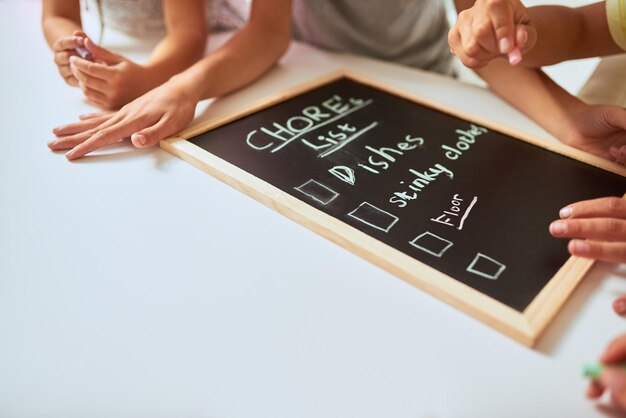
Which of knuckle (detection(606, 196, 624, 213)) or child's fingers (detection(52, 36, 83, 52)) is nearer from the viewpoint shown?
knuckle (detection(606, 196, 624, 213))

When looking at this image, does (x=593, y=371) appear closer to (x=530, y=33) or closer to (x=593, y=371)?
(x=593, y=371)

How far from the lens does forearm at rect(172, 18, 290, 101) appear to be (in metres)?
0.75

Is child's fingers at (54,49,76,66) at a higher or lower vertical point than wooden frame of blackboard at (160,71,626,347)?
lower

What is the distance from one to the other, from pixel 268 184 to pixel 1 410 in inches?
13.1

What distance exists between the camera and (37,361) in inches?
15.7

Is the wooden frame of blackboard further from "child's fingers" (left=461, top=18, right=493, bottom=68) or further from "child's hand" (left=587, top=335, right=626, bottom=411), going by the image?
"child's fingers" (left=461, top=18, right=493, bottom=68)

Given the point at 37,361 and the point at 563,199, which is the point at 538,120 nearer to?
the point at 563,199

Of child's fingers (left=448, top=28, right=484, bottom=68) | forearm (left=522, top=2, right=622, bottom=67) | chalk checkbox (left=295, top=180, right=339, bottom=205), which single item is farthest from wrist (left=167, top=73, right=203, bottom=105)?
forearm (left=522, top=2, right=622, bottom=67)

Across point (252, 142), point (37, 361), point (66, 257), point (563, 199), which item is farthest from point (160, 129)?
point (563, 199)

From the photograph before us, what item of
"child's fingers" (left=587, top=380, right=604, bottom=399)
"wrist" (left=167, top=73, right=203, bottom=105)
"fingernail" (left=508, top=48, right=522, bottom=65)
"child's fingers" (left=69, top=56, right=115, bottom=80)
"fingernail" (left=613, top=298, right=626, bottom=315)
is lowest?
"child's fingers" (left=69, top=56, right=115, bottom=80)

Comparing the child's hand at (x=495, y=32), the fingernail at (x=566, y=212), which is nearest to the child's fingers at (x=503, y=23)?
the child's hand at (x=495, y=32)

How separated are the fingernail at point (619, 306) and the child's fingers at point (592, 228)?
0.25 feet

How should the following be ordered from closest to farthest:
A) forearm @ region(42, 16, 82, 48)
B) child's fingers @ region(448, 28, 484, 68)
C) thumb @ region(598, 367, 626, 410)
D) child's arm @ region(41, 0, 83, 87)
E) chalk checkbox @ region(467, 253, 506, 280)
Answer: thumb @ region(598, 367, 626, 410)
chalk checkbox @ region(467, 253, 506, 280)
child's fingers @ region(448, 28, 484, 68)
child's arm @ region(41, 0, 83, 87)
forearm @ region(42, 16, 82, 48)

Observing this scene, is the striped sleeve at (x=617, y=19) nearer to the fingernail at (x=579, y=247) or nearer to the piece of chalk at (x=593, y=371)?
the fingernail at (x=579, y=247)
